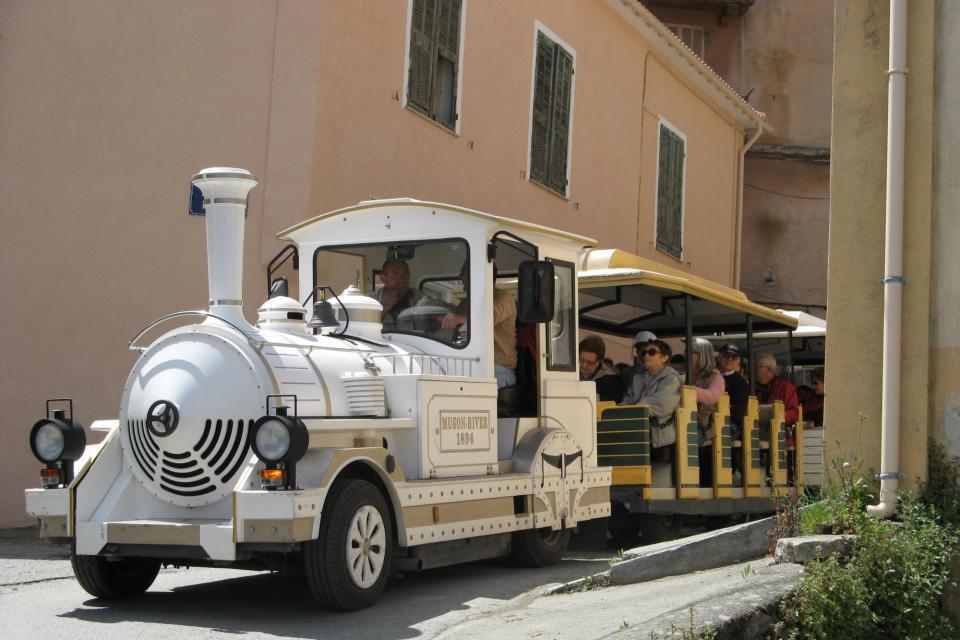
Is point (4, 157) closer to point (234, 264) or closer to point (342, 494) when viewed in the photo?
point (234, 264)

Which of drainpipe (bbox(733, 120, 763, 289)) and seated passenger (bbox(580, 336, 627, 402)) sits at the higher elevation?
drainpipe (bbox(733, 120, 763, 289))

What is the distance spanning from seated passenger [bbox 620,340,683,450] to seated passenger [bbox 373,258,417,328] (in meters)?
2.87

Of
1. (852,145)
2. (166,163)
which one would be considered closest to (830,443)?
(852,145)

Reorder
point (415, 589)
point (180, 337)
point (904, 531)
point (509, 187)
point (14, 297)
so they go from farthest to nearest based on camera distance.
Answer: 1. point (509, 187)
2. point (14, 297)
3. point (415, 589)
4. point (180, 337)
5. point (904, 531)

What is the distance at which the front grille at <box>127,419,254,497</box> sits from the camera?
670cm

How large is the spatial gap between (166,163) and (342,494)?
5.69 meters

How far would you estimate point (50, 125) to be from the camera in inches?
452

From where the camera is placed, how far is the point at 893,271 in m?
7.00

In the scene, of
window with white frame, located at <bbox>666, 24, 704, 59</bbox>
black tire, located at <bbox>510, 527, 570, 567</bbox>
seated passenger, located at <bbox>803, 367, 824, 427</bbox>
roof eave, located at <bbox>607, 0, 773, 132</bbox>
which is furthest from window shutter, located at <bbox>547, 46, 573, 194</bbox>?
window with white frame, located at <bbox>666, 24, 704, 59</bbox>

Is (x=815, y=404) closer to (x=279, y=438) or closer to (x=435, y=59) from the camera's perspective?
(x=435, y=59)

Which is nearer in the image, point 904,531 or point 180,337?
point 904,531

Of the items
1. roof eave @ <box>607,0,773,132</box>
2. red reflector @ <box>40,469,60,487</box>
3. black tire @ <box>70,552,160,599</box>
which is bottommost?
black tire @ <box>70,552,160,599</box>

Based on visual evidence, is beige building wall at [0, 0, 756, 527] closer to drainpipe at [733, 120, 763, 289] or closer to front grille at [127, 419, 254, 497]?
front grille at [127, 419, 254, 497]

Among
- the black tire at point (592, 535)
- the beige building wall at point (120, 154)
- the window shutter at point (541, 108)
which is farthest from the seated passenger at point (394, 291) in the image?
the window shutter at point (541, 108)
